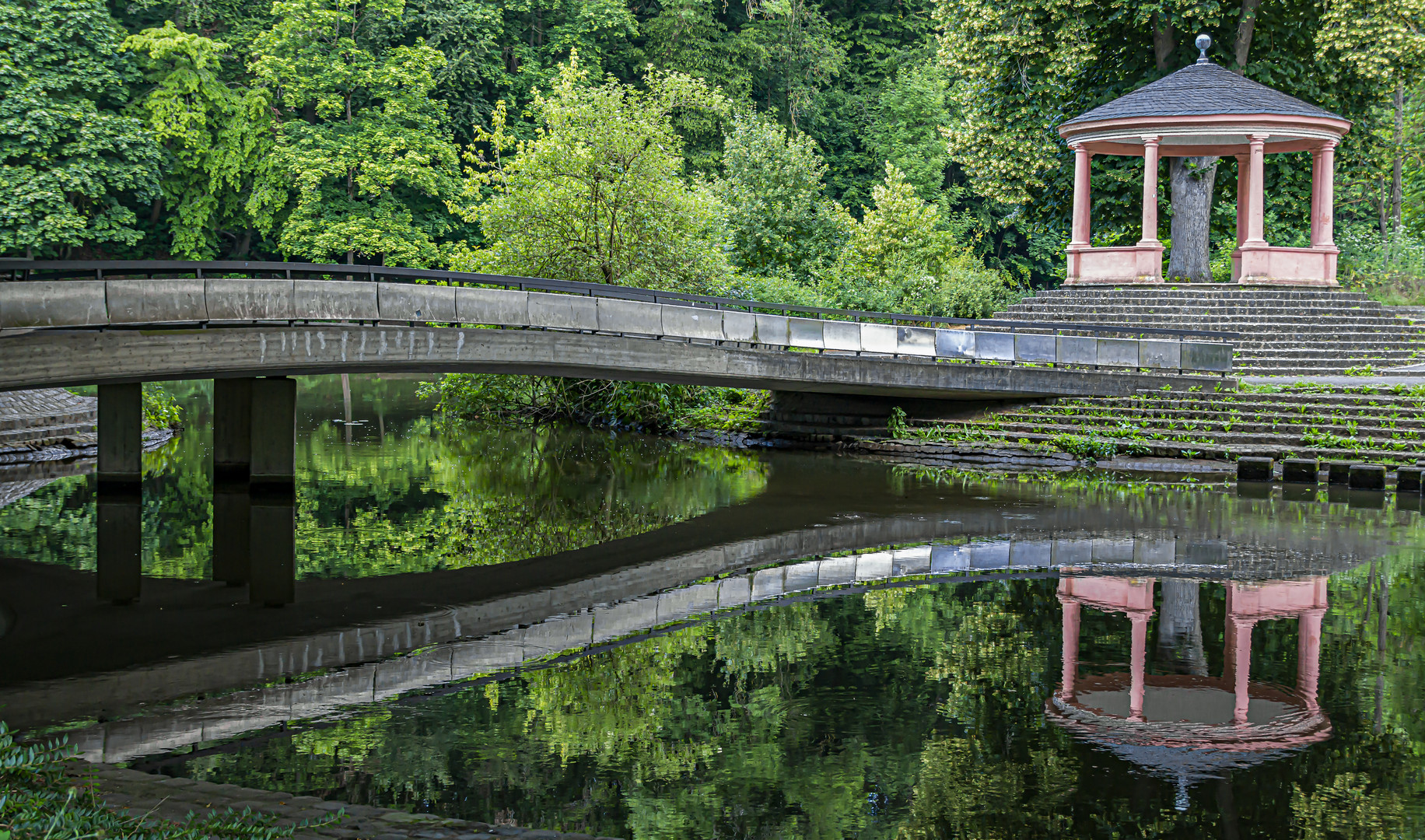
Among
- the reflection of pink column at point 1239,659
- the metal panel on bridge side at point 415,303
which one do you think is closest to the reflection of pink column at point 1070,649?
the reflection of pink column at point 1239,659

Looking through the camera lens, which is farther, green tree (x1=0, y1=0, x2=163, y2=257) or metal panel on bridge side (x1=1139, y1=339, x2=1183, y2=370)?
green tree (x1=0, y1=0, x2=163, y2=257)

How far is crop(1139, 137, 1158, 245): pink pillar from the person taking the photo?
27.4 meters

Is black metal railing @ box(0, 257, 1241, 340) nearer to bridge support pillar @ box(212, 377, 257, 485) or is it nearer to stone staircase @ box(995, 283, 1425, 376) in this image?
stone staircase @ box(995, 283, 1425, 376)

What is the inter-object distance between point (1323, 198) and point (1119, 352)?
8.08m

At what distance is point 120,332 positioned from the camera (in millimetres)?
14586

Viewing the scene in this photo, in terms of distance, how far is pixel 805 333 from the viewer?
Result: 22.4 m

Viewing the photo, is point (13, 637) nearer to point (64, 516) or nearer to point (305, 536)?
point (305, 536)

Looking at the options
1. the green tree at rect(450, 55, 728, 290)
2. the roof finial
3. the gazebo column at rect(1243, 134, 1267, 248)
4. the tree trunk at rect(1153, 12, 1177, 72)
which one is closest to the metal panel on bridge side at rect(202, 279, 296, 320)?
the green tree at rect(450, 55, 728, 290)

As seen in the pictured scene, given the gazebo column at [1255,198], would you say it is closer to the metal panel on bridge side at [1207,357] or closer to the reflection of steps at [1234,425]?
the metal panel on bridge side at [1207,357]

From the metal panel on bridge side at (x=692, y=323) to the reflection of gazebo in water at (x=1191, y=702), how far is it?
1035 centimetres

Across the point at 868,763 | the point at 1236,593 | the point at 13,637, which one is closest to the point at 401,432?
the point at 13,637

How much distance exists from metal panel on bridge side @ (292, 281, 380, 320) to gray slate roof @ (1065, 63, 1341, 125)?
55.9ft

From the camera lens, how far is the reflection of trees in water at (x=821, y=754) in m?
6.54

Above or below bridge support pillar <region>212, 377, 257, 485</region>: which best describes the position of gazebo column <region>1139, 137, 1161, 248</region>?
above
